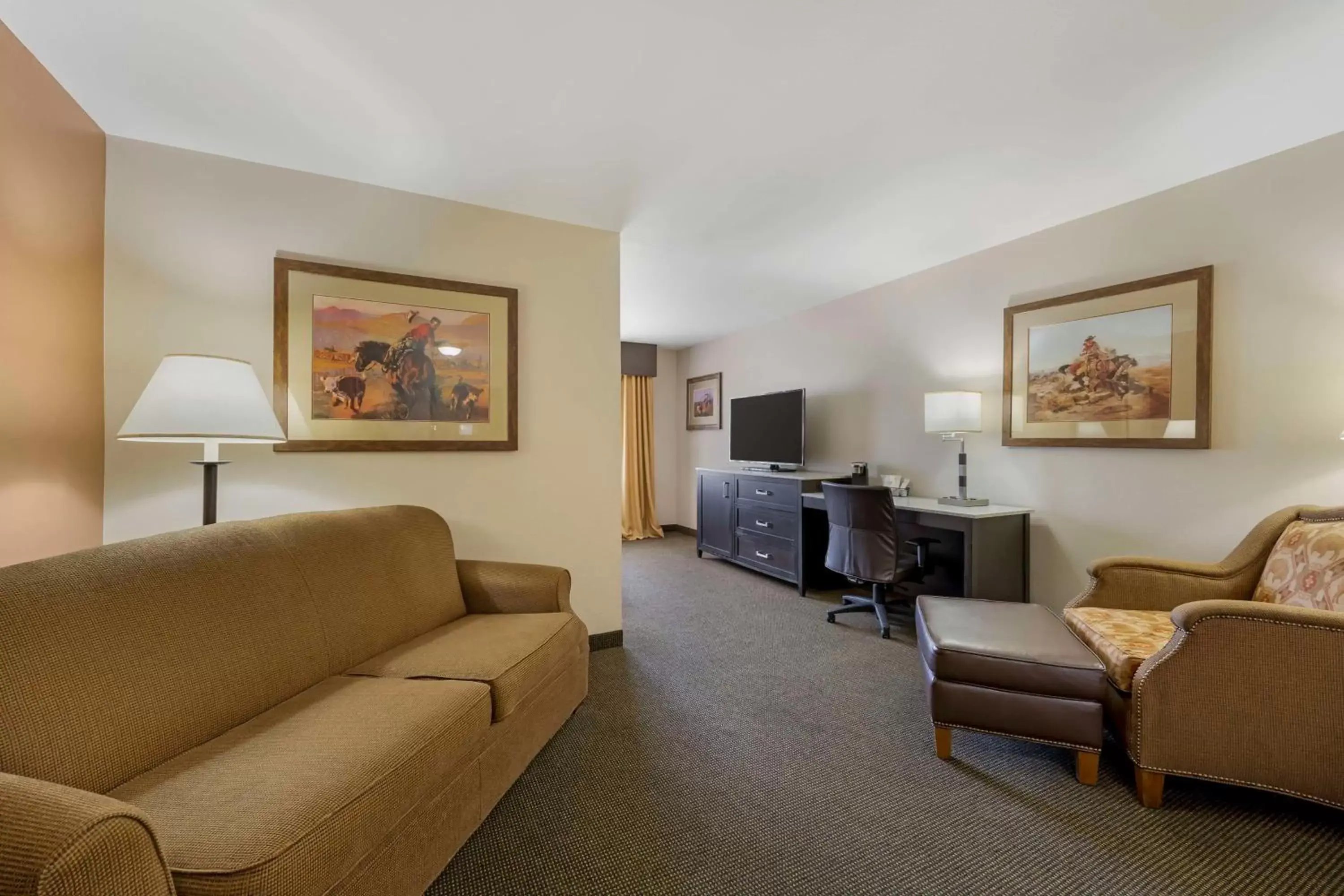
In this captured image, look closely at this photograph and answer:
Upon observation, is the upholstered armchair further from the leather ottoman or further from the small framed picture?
the small framed picture

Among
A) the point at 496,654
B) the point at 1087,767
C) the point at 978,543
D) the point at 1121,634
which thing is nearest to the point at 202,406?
the point at 496,654

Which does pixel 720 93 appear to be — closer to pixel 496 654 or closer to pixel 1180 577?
pixel 496 654

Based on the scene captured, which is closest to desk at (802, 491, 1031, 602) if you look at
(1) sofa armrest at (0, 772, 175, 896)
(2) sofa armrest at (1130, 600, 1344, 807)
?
(2) sofa armrest at (1130, 600, 1344, 807)

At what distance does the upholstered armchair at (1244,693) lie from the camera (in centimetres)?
146

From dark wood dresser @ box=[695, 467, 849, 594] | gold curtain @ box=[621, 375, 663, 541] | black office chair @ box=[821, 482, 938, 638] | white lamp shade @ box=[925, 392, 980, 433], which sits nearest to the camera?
black office chair @ box=[821, 482, 938, 638]

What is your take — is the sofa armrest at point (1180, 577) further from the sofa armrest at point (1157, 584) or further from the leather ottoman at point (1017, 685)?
the leather ottoman at point (1017, 685)

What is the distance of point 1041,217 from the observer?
2.86 m

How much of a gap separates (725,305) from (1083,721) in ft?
12.3

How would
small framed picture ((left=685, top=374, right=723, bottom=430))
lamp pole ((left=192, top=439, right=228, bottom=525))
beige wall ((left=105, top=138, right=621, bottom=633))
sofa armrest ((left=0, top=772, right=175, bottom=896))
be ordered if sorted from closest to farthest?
1. sofa armrest ((left=0, top=772, right=175, bottom=896))
2. lamp pole ((left=192, top=439, right=228, bottom=525))
3. beige wall ((left=105, top=138, right=621, bottom=633))
4. small framed picture ((left=685, top=374, right=723, bottom=430))

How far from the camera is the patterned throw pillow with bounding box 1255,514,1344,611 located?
174cm

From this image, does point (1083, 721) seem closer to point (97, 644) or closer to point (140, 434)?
point (97, 644)

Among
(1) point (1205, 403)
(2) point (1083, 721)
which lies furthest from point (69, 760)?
(1) point (1205, 403)

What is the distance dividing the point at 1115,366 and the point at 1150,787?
6.76 feet

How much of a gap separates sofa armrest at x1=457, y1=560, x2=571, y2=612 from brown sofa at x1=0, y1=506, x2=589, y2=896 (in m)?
0.22
